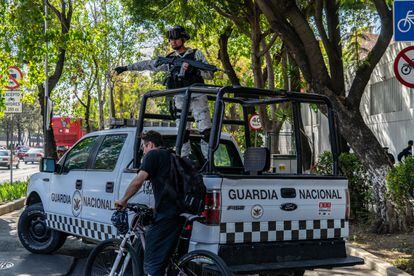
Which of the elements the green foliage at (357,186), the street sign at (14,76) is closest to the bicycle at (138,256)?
the green foliage at (357,186)

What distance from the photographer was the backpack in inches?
207

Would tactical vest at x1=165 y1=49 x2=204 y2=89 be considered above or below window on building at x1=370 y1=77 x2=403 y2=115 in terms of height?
below

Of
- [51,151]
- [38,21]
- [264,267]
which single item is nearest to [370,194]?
[264,267]

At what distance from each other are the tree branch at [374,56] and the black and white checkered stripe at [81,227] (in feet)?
18.3

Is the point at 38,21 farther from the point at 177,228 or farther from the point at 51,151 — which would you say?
the point at 177,228

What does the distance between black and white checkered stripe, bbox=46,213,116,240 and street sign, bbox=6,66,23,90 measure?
319 inches

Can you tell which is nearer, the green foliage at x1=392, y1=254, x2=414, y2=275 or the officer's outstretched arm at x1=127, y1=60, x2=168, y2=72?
the officer's outstretched arm at x1=127, y1=60, x2=168, y2=72

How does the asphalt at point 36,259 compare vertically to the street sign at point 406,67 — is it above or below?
below

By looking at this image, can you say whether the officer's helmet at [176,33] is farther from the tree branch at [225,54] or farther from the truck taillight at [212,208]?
the tree branch at [225,54]

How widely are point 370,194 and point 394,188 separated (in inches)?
52.7

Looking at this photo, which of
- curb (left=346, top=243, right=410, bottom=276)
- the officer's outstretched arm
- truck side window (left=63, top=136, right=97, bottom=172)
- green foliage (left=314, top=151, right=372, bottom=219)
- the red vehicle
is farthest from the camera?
the red vehicle

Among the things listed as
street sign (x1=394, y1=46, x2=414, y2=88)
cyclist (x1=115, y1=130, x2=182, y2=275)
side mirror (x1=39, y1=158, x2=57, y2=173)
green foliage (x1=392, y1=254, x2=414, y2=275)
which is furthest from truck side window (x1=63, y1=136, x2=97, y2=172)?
green foliage (x1=392, y1=254, x2=414, y2=275)

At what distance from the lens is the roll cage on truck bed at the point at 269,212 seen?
17.7ft

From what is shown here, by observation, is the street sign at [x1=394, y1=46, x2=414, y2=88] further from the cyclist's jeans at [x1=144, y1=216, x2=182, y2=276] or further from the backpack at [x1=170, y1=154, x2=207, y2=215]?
the cyclist's jeans at [x1=144, y1=216, x2=182, y2=276]
